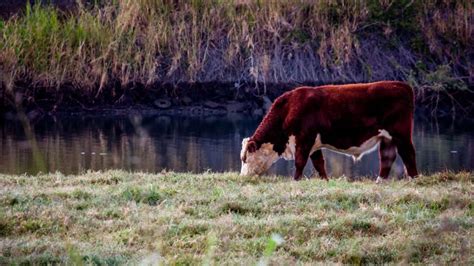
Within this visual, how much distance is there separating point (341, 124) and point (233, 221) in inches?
165

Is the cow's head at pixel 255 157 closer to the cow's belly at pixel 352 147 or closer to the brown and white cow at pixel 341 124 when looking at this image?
the brown and white cow at pixel 341 124

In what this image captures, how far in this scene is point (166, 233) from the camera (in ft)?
23.8

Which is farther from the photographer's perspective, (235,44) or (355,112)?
(235,44)

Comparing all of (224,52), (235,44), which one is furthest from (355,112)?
(224,52)

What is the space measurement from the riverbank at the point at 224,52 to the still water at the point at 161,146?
2.92 ft

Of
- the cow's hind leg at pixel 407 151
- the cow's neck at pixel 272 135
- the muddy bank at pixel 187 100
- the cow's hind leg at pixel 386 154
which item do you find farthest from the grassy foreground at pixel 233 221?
the muddy bank at pixel 187 100

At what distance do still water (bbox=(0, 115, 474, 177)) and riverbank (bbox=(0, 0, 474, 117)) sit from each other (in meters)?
0.89

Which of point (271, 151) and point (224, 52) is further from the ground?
point (224, 52)

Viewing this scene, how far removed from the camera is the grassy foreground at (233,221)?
266 inches

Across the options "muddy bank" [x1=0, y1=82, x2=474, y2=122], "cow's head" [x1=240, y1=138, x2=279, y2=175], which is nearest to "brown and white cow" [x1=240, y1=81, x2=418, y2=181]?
"cow's head" [x1=240, y1=138, x2=279, y2=175]

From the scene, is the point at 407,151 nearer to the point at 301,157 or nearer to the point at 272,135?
the point at 301,157

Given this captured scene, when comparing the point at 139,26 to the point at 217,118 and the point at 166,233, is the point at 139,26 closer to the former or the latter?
the point at 217,118

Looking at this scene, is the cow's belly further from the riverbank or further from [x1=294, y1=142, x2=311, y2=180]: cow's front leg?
the riverbank

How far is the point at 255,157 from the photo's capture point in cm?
1178
